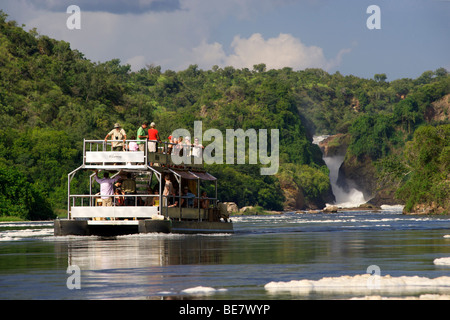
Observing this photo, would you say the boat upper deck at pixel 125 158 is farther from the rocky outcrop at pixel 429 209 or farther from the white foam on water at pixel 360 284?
the rocky outcrop at pixel 429 209

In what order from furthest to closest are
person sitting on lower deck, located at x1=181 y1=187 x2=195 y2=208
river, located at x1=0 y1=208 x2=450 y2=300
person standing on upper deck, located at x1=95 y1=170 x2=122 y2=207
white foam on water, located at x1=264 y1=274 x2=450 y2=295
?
person sitting on lower deck, located at x1=181 y1=187 x2=195 y2=208, person standing on upper deck, located at x1=95 y1=170 x2=122 y2=207, white foam on water, located at x1=264 y1=274 x2=450 y2=295, river, located at x1=0 y1=208 x2=450 y2=300

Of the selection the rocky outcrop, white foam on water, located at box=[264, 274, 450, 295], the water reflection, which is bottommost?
the rocky outcrop

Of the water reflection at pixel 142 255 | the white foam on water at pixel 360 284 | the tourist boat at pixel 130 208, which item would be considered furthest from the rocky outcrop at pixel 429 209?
the white foam on water at pixel 360 284

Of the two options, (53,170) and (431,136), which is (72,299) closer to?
(431,136)

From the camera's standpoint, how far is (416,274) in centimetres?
1616

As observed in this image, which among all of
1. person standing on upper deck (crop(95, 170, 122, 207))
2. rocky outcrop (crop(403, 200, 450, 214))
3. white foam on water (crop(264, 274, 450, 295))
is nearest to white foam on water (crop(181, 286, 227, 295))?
white foam on water (crop(264, 274, 450, 295))

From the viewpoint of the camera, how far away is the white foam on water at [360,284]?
14.0 m

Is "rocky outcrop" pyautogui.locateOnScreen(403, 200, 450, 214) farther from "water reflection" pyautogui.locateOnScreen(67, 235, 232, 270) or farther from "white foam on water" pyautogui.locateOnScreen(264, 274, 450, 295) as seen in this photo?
"white foam on water" pyautogui.locateOnScreen(264, 274, 450, 295)

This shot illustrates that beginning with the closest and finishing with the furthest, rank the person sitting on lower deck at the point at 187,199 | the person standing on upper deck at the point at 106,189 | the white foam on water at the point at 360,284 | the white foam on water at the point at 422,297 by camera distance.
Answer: the white foam on water at the point at 422,297, the white foam on water at the point at 360,284, the person standing on upper deck at the point at 106,189, the person sitting on lower deck at the point at 187,199

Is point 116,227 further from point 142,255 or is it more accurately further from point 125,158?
point 142,255

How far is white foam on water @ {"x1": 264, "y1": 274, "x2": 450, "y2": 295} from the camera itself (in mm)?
13992

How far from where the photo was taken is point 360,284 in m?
14.5

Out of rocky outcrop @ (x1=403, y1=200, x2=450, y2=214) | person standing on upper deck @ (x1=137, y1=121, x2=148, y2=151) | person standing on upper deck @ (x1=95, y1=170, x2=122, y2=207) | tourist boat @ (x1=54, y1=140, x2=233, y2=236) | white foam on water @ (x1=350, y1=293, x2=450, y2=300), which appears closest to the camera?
white foam on water @ (x1=350, y1=293, x2=450, y2=300)
